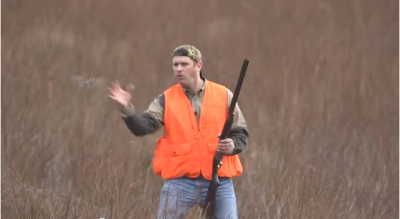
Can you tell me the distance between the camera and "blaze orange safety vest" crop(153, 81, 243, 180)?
3.58m

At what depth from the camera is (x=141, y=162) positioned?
562 centimetres

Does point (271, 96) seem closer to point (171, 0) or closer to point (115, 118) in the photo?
point (115, 118)

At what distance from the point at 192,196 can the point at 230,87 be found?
3675 millimetres

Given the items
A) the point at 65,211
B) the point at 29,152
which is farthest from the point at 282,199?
the point at 29,152

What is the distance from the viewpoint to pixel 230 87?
7.25 meters

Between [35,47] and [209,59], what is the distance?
1653mm

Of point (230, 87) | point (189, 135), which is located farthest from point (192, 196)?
point (230, 87)

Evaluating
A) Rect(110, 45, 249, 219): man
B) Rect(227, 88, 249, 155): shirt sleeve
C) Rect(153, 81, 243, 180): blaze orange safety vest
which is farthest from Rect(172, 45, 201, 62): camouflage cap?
Rect(227, 88, 249, 155): shirt sleeve

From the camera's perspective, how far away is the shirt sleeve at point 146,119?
11.3ft

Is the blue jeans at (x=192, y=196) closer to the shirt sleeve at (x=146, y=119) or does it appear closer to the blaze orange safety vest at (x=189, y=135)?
the blaze orange safety vest at (x=189, y=135)

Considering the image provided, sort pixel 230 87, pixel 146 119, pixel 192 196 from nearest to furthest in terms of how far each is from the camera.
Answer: pixel 146 119
pixel 192 196
pixel 230 87

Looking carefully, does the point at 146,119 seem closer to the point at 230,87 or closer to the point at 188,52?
the point at 188,52

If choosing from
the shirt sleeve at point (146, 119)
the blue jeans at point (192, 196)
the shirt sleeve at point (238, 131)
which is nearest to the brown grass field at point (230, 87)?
→ the blue jeans at point (192, 196)

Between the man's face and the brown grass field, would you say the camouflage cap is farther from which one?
the brown grass field
